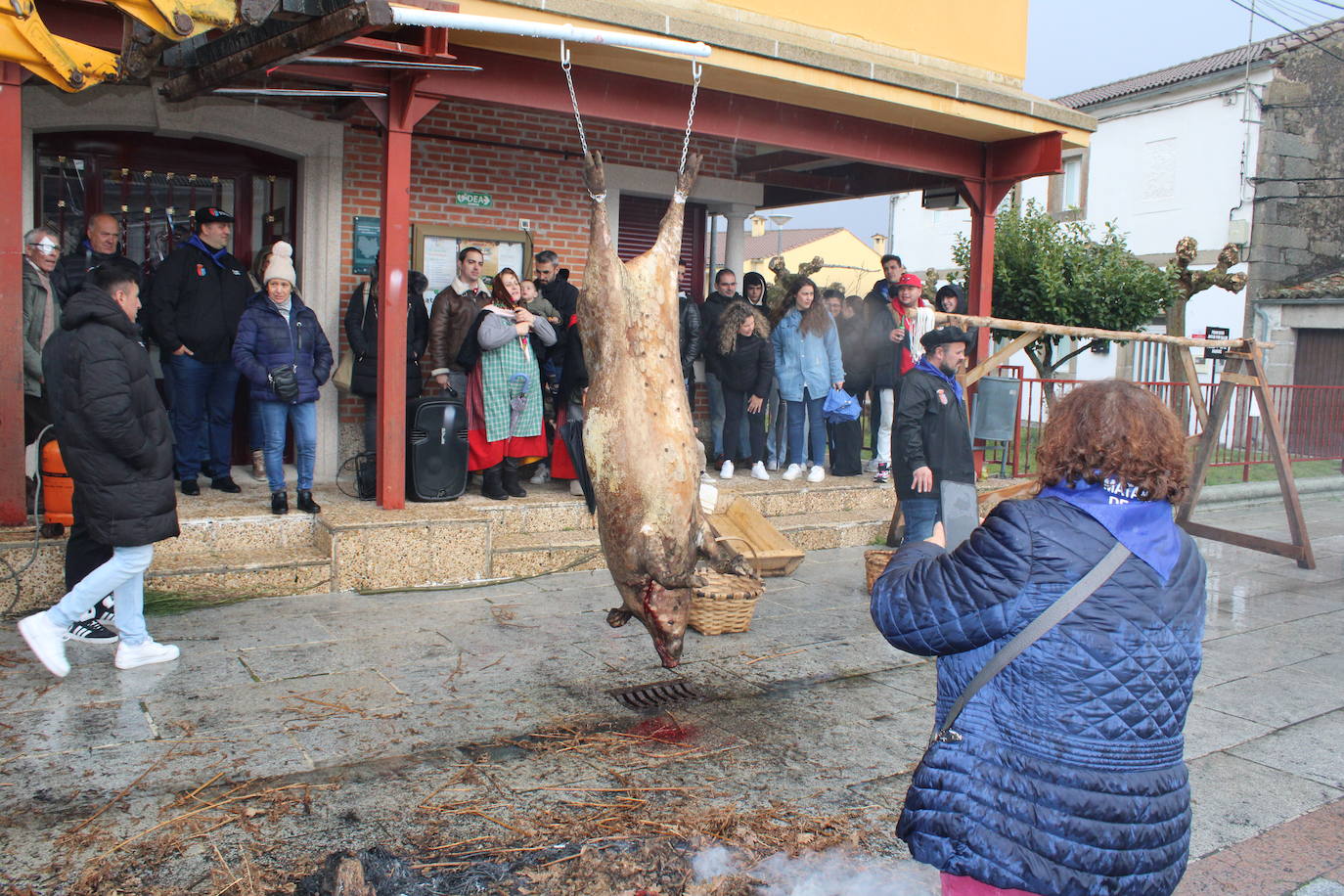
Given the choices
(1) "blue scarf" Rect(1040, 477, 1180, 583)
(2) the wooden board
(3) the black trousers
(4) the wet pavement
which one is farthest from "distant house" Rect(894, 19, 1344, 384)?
(1) "blue scarf" Rect(1040, 477, 1180, 583)

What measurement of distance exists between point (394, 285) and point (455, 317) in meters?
1.17

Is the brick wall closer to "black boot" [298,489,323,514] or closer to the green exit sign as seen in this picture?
the green exit sign

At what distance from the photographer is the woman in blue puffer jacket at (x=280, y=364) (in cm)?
702

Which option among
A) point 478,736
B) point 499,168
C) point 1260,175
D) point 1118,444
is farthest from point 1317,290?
point 1118,444

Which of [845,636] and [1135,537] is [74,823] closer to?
[1135,537]

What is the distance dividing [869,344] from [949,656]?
26.7 feet

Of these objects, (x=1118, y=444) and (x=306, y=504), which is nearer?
(x=1118, y=444)

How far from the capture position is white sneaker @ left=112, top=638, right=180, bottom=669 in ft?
17.0

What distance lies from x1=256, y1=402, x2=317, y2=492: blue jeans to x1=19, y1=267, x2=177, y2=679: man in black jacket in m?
1.98

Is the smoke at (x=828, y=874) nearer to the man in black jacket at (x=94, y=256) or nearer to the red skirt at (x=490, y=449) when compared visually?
the red skirt at (x=490, y=449)

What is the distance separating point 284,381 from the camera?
6984 millimetres

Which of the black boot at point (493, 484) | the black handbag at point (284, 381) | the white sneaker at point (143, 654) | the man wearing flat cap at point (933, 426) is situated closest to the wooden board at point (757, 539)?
the man wearing flat cap at point (933, 426)

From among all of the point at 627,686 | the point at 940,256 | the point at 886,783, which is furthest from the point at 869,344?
the point at 940,256

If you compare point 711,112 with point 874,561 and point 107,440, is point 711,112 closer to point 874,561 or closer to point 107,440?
point 874,561
